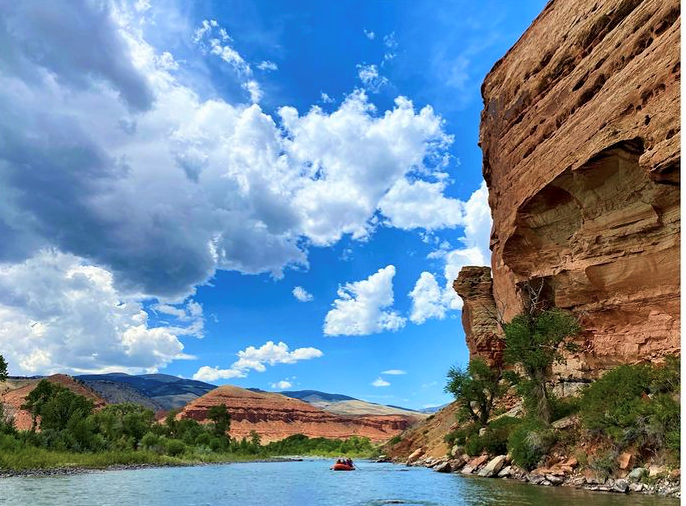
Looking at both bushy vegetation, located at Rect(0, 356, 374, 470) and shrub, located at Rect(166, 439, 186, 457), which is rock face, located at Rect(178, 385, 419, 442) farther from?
shrub, located at Rect(166, 439, 186, 457)

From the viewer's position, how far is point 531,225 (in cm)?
4072

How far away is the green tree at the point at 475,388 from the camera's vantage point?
5069 centimetres

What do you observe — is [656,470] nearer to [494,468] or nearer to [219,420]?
[494,468]

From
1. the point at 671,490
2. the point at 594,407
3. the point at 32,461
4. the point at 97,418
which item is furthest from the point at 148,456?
the point at 671,490

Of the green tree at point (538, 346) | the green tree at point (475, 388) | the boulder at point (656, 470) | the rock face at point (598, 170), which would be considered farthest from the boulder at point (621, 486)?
the green tree at point (475, 388)

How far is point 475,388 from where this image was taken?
51250 millimetres

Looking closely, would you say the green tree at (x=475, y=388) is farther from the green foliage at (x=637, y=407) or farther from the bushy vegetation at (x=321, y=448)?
the bushy vegetation at (x=321, y=448)

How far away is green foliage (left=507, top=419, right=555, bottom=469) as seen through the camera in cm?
2903

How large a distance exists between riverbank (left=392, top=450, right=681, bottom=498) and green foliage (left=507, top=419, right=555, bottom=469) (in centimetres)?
62

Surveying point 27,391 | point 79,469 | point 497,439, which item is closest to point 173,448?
point 79,469

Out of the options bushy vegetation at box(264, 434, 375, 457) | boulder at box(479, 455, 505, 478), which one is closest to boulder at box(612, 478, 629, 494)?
boulder at box(479, 455, 505, 478)

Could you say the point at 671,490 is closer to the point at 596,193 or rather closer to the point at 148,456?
the point at 596,193

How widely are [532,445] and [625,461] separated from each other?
21.7 ft

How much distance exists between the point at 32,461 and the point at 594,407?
39.1 meters
